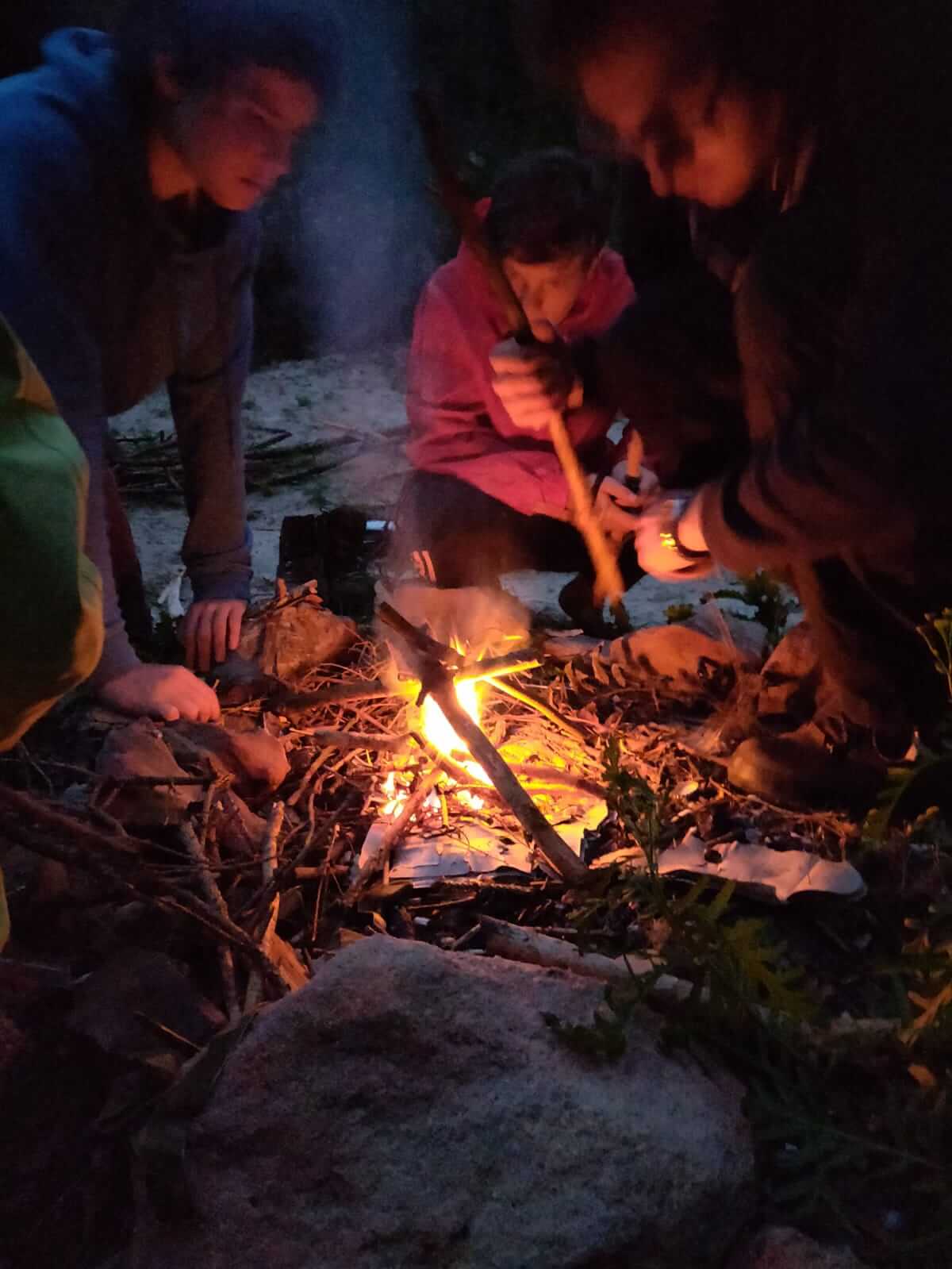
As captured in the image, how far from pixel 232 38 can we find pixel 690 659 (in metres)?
1.51

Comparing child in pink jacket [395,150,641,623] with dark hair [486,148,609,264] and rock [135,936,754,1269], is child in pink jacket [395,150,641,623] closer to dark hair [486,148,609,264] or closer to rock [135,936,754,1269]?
dark hair [486,148,609,264]

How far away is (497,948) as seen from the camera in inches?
55.3

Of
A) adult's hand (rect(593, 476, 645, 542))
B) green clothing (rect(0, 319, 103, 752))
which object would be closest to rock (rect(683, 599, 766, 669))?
adult's hand (rect(593, 476, 645, 542))

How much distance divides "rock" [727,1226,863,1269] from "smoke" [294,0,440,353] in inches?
205

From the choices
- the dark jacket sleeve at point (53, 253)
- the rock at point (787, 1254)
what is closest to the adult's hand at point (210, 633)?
the dark jacket sleeve at point (53, 253)

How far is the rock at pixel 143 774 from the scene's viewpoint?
5.39ft

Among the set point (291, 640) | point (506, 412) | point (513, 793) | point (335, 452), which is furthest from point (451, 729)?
point (335, 452)

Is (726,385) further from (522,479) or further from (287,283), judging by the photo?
(287,283)

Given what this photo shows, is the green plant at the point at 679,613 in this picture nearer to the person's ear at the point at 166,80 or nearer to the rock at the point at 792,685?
the rock at the point at 792,685

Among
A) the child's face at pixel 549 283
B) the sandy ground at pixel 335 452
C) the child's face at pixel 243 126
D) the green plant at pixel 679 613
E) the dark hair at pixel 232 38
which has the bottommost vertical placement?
the sandy ground at pixel 335 452

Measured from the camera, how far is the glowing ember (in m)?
1.97

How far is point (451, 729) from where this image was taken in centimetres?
201

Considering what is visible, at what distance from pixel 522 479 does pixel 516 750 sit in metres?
1.00

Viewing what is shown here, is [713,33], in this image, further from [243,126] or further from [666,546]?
[666,546]
